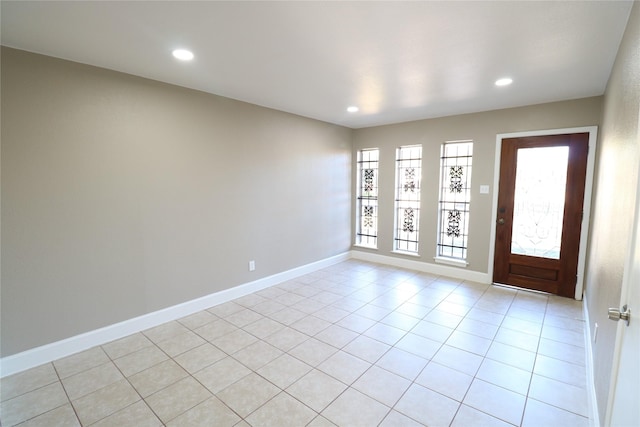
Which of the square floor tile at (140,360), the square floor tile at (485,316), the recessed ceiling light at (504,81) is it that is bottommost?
the square floor tile at (140,360)

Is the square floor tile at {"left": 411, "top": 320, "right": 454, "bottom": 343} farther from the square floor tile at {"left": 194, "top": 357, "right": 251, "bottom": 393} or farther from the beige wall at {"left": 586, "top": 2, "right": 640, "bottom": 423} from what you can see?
the square floor tile at {"left": 194, "top": 357, "right": 251, "bottom": 393}

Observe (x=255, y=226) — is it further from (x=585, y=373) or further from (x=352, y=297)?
(x=585, y=373)

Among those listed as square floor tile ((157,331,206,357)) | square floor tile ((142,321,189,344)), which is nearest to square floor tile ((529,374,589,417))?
square floor tile ((157,331,206,357))

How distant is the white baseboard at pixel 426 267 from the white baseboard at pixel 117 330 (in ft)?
6.60

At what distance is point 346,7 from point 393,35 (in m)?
0.48

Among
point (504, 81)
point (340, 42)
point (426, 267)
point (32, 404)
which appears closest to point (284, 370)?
point (32, 404)

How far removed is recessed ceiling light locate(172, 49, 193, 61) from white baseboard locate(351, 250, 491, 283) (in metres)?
4.31

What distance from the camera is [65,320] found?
2.53 metres

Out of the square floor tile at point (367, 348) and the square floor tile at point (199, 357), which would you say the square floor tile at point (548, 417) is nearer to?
the square floor tile at point (367, 348)

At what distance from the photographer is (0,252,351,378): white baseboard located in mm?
2320

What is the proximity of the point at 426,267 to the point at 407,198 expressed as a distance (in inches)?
48.3

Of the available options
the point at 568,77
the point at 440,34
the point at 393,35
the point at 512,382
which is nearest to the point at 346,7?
the point at 393,35

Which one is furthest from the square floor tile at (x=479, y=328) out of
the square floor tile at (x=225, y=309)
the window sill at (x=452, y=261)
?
the square floor tile at (x=225, y=309)

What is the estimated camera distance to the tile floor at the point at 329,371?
6.23 feet
